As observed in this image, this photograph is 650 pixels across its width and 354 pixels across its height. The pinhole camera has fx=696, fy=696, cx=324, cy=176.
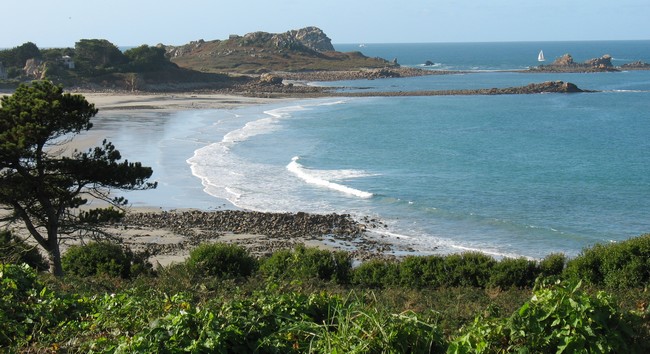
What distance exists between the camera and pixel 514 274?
14.5 m

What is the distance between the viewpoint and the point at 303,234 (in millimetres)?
25969

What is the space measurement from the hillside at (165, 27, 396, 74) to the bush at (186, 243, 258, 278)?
11382 cm

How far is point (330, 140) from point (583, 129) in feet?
75.2

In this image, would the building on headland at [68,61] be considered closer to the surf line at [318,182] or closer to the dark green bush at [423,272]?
the surf line at [318,182]

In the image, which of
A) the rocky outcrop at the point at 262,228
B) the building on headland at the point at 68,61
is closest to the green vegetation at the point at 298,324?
the rocky outcrop at the point at 262,228

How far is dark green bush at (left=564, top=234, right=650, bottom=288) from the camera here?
13281 millimetres

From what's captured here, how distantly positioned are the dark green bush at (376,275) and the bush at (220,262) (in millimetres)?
2301

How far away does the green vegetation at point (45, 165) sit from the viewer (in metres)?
16.2

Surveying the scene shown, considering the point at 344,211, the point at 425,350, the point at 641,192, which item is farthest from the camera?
the point at 641,192

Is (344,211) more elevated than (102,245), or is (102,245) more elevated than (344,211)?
(102,245)

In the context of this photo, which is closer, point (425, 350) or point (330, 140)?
point (425, 350)

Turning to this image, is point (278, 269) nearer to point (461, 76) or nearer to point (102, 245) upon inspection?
point (102, 245)

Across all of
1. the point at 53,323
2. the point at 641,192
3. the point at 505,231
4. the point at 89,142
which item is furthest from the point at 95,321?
the point at 89,142

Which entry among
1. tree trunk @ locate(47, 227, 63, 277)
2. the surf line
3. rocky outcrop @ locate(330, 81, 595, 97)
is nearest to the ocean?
the surf line
